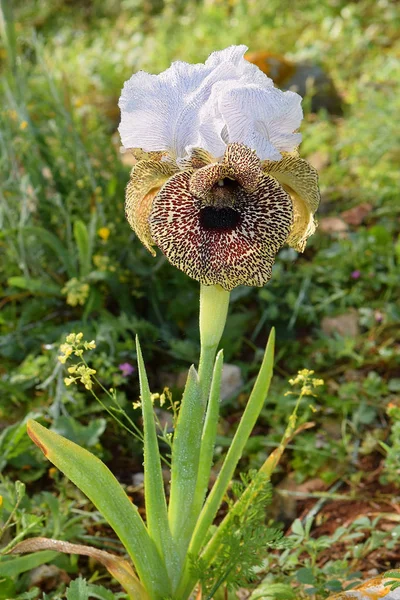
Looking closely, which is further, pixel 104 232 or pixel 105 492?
pixel 104 232

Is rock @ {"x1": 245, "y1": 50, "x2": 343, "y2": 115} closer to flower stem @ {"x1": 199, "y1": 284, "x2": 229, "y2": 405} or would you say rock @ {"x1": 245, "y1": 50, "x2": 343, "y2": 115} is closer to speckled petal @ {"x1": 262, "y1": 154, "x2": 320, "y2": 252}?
speckled petal @ {"x1": 262, "y1": 154, "x2": 320, "y2": 252}

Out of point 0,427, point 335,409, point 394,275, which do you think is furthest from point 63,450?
point 394,275

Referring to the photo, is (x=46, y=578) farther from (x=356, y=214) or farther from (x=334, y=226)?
(x=356, y=214)

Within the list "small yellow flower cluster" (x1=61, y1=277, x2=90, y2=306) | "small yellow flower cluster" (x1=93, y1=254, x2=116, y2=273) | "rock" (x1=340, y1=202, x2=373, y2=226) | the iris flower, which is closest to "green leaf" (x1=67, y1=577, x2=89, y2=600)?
the iris flower

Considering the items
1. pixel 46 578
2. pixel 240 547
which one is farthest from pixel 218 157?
pixel 46 578

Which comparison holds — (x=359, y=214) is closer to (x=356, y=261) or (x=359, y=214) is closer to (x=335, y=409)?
(x=356, y=261)

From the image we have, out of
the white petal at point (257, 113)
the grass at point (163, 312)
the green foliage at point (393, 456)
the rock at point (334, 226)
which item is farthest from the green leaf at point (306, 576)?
the rock at point (334, 226)
